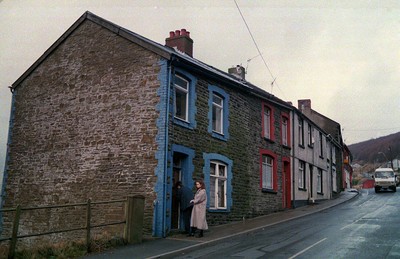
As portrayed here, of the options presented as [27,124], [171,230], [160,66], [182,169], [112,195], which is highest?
[160,66]

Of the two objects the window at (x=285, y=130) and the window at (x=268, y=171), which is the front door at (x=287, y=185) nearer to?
the window at (x=285, y=130)

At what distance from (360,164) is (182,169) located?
15386cm

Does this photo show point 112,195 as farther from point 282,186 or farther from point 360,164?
point 360,164

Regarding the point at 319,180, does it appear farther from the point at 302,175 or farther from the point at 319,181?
the point at 302,175

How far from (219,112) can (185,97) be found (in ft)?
8.91

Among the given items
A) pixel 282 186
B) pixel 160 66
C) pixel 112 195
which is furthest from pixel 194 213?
pixel 282 186

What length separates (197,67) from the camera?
55.2 feet

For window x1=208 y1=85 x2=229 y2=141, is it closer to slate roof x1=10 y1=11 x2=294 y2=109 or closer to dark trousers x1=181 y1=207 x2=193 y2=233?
slate roof x1=10 y1=11 x2=294 y2=109

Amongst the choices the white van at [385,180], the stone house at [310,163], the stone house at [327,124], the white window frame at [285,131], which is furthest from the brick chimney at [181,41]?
the white van at [385,180]

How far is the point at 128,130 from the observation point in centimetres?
1606

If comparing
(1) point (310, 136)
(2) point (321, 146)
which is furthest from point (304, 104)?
(1) point (310, 136)

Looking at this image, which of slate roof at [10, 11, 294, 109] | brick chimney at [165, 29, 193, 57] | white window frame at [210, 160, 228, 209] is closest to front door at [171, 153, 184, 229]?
white window frame at [210, 160, 228, 209]

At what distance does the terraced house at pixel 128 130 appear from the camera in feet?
51.0

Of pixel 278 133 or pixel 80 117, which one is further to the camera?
pixel 278 133
